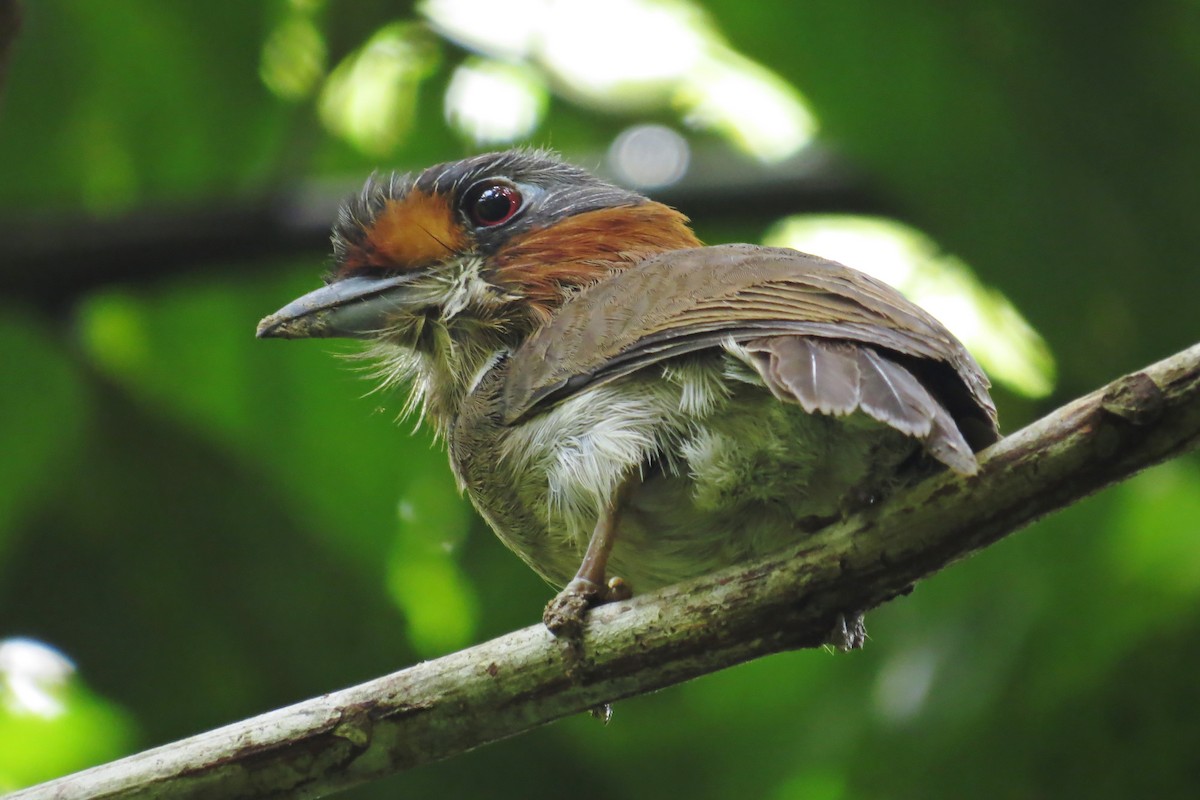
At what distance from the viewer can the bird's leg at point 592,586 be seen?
2828mm

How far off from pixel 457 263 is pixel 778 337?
1.24 meters

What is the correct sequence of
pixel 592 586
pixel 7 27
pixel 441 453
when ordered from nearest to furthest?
1. pixel 592 586
2. pixel 7 27
3. pixel 441 453

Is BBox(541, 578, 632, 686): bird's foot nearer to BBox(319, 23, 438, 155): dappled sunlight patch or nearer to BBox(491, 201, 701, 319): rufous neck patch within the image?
BBox(491, 201, 701, 319): rufous neck patch

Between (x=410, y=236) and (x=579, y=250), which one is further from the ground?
(x=410, y=236)

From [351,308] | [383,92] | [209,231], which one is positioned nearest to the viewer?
[351,308]

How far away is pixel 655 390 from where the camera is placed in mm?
3107

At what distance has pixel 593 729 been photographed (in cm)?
558

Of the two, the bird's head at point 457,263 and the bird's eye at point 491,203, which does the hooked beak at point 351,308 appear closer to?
the bird's head at point 457,263

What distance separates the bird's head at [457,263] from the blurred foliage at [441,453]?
46.5 inches

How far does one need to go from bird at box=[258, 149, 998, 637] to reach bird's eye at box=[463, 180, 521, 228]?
0.37ft

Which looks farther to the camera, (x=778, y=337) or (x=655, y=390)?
(x=655, y=390)

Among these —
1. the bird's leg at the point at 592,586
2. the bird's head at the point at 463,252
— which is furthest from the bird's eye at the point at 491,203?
the bird's leg at the point at 592,586

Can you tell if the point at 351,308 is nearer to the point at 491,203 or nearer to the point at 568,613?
the point at 491,203

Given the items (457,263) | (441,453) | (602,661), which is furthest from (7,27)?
(441,453)
